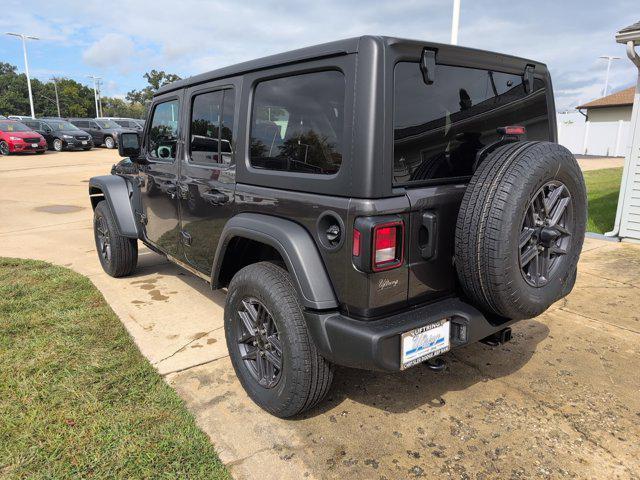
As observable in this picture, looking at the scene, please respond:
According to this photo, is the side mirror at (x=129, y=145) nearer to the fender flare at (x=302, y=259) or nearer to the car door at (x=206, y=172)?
the car door at (x=206, y=172)

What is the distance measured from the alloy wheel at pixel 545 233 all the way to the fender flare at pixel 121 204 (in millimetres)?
3490

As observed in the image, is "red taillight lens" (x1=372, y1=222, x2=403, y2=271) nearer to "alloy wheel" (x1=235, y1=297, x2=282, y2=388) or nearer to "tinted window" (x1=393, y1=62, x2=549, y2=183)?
"tinted window" (x1=393, y1=62, x2=549, y2=183)

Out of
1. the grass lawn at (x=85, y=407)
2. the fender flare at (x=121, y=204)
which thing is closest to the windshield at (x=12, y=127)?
the fender flare at (x=121, y=204)

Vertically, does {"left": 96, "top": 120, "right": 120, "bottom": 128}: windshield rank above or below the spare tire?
above

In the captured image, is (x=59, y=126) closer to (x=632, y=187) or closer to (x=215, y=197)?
(x=215, y=197)

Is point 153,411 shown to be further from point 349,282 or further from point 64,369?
point 349,282

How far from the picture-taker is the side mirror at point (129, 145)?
13.6 ft

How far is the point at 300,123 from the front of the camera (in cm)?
233

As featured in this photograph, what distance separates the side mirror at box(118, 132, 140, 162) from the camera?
413 cm

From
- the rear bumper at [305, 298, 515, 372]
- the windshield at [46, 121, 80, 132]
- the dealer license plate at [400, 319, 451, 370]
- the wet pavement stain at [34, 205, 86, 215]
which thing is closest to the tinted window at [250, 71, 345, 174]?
the rear bumper at [305, 298, 515, 372]

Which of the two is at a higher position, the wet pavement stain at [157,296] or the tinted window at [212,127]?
the tinted window at [212,127]

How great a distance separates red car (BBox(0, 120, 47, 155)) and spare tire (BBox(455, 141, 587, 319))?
22412 mm

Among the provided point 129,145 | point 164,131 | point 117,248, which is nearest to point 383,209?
point 164,131

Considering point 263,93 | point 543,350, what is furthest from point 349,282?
point 543,350
